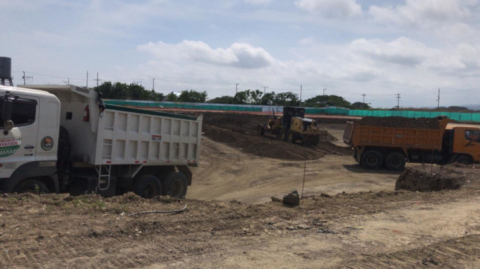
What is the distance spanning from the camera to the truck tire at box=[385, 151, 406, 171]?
2306cm

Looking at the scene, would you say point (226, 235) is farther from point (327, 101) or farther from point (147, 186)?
point (327, 101)

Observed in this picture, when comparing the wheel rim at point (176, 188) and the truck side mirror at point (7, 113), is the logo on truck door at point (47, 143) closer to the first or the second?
the truck side mirror at point (7, 113)

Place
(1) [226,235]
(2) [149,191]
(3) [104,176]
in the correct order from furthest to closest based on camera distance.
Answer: (2) [149,191] < (3) [104,176] < (1) [226,235]

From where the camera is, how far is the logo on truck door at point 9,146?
8306mm

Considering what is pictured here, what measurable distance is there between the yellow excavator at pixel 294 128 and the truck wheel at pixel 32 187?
21.6m

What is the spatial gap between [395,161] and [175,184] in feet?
48.5

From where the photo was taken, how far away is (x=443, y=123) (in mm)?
22391

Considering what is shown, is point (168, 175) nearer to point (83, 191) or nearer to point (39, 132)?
point (83, 191)

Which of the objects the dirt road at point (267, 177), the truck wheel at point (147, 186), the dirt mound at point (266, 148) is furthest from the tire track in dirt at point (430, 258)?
the dirt mound at point (266, 148)

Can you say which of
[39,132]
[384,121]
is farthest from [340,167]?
[39,132]

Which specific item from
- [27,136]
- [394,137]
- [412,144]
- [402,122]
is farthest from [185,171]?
[412,144]

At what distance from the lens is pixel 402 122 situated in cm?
2292

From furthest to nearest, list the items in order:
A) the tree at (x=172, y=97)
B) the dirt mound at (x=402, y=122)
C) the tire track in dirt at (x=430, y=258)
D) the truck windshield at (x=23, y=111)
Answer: the tree at (x=172, y=97)
the dirt mound at (x=402, y=122)
the truck windshield at (x=23, y=111)
the tire track in dirt at (x=430, y=258)

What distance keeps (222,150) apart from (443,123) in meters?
12.7
